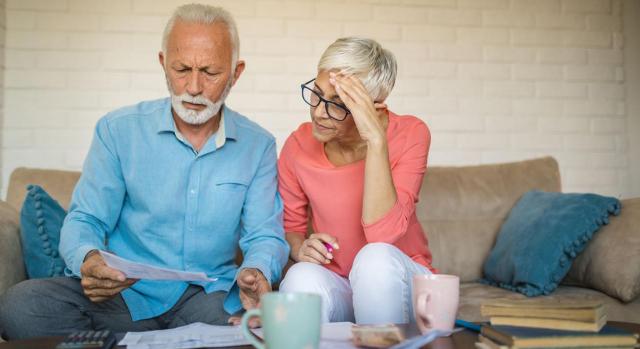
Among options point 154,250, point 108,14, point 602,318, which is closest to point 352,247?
point 154,250

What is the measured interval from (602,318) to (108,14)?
2.65 metres

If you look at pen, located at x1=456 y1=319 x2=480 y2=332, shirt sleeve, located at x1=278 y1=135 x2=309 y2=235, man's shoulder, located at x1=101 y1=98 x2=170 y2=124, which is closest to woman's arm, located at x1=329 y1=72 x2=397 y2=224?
shirt sleeve, located at x1=278 y1=135 x2=309 y2=235

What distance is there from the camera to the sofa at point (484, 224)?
2281 millimetres

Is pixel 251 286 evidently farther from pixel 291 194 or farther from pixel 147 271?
pixel 291 194

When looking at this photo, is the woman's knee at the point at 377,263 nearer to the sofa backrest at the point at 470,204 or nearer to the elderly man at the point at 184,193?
the elderly man at the point at 184,193

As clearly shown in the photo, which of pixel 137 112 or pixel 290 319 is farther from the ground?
pixel 137 112

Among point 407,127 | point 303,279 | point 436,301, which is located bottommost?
point 303,279

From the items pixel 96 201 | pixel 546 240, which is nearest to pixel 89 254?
pixel 96 201

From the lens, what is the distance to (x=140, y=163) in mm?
1981

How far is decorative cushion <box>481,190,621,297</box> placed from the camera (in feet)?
7.80

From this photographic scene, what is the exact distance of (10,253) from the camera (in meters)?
1.98

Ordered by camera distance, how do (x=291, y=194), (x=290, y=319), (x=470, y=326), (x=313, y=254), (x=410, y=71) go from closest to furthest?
(x=290, y=319)
(x=470, y=326)
(x=313, y=254)
(x=291, y=194)
(x=410, y=71)

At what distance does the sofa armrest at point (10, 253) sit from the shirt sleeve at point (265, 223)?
0.65 meters

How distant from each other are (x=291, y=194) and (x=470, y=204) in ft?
3.15
